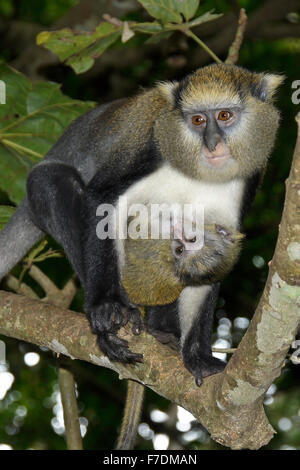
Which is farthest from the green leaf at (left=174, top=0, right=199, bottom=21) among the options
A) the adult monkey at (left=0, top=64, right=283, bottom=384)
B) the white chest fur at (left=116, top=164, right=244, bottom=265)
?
the white chest fur at (left=116, top=164, right=244, bottom=265)

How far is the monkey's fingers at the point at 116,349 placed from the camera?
3.92 meters

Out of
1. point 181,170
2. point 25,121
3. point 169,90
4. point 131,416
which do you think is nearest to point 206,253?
point 181,170

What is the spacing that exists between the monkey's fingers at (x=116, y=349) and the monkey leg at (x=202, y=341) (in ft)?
1.26

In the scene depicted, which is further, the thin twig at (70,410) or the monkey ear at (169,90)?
the thin twig at (70,410)

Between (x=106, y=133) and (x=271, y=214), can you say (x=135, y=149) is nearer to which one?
(x=106, y=133)

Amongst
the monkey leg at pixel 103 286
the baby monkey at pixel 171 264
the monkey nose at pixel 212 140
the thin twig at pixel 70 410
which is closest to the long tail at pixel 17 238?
the thin twig at pixel 70 410

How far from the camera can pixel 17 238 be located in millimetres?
5406

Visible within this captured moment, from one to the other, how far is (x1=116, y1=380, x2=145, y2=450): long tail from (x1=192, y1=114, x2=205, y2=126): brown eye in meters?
1.74

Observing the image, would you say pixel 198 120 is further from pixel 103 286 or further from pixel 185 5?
pixel 103 286

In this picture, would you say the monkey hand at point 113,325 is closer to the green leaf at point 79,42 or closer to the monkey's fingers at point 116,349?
the monkey's fingers at point 116,349

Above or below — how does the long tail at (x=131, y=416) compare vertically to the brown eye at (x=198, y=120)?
below

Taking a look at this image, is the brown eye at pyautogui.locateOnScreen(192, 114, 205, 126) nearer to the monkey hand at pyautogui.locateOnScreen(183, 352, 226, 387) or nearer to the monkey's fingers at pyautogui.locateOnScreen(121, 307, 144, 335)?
the monkey's fingers at pyautogui.locateOnScreen(121, 307, 144, 335)

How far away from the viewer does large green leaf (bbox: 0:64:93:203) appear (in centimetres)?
578

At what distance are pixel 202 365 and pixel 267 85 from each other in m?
1.84
